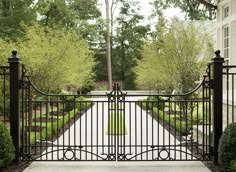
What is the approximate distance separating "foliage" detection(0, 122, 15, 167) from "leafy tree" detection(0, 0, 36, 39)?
16715 mm

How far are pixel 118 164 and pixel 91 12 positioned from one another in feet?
131

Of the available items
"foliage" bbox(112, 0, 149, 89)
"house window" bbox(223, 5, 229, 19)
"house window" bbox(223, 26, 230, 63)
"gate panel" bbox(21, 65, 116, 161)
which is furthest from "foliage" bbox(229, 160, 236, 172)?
"foliage" bbox(112, 0, 149, 89)

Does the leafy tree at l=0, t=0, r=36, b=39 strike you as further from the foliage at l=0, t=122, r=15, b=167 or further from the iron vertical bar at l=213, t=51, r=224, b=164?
the iron vertical bar at l=213, t=51, r=224, b=164

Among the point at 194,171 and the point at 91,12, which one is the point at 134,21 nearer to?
the point at 91,12

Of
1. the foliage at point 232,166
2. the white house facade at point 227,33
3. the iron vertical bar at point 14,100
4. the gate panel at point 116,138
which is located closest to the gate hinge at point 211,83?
the gate panel at point 116,138

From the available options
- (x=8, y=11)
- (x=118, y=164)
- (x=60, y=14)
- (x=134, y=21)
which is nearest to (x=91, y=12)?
(x=134, y=21)

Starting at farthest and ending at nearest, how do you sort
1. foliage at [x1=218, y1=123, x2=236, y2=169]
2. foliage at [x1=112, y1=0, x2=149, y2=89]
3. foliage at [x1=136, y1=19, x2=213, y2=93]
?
foliage at [x1=112, y1=0, x2=149, y2=89], foliage at [x1=136, y1=19, x2=213, y2=93], foliage at [x1=218, y1=123, x2=236, y2=169]

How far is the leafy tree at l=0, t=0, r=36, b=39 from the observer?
22.9m

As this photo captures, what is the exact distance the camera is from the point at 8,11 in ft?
76.4

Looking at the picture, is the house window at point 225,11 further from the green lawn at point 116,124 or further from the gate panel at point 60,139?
the green lawn at point 116,124

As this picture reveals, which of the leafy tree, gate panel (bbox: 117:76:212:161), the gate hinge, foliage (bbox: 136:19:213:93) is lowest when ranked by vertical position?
gate panel (bbox: 117:76:212:161)

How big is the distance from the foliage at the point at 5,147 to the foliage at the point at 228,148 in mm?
3403

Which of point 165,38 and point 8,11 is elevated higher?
point 8,11

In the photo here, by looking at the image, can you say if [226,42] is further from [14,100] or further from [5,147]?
[5,147]
